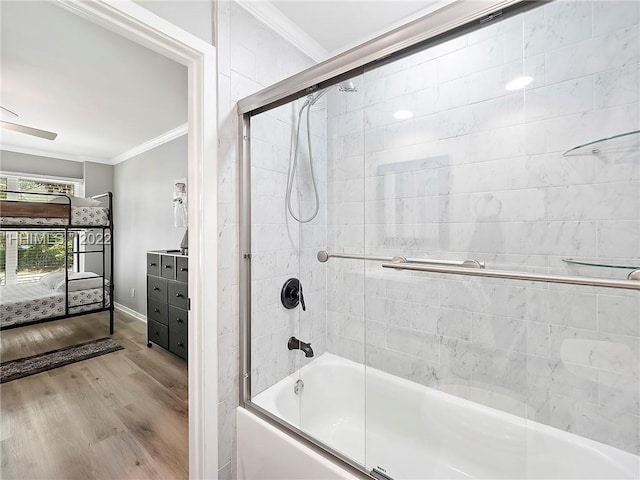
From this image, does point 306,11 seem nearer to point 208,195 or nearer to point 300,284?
point 208,195

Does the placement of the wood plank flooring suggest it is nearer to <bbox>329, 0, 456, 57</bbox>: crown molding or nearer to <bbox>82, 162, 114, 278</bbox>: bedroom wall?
<bbox>82, 162, 114, 278</bbox>: bedroom wall

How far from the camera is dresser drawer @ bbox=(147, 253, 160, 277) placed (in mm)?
3394

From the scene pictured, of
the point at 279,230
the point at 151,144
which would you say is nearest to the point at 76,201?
the point at 151,144

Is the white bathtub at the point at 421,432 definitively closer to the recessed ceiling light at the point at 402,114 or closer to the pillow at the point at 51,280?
the recessed ceiling light at the point at 402,114

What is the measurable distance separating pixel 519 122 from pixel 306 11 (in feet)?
4.38

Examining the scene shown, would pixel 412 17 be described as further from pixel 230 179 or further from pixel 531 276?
pixel 531 276

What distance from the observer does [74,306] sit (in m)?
4.08

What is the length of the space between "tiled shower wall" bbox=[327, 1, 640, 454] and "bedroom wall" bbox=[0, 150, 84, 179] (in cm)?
534

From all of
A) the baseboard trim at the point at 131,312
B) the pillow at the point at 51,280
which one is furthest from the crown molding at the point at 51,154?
the baseboard trim at the point at 131,312

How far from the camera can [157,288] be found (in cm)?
342

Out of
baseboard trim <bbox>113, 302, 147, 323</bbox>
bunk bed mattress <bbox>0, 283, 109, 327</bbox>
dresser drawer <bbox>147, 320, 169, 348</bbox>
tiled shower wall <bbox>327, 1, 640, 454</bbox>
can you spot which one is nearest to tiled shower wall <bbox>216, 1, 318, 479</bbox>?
tiled shower wall <bbox>327, 1, 640, 454</bbox>

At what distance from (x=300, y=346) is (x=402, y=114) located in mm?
1343

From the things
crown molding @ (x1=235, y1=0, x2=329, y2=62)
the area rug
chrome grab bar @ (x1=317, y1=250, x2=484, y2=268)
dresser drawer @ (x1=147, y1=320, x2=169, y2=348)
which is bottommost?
the area rug

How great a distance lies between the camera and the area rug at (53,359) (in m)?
2.80
